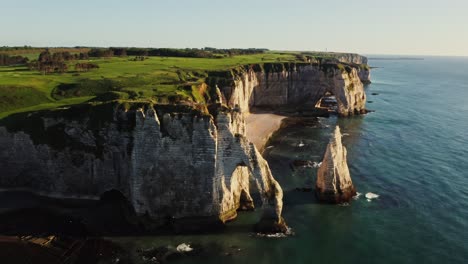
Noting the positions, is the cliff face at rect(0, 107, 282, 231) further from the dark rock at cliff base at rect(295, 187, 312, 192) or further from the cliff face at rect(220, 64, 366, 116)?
the cliff face at rect(220, 64, 366, 116)

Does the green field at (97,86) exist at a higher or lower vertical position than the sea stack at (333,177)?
higher

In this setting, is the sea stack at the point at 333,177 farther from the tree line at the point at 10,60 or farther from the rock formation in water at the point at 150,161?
the tree line at the point at 10,60

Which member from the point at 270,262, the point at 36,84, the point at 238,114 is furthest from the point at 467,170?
the point at 36,84

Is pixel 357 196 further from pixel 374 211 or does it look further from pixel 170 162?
pixel 170 162

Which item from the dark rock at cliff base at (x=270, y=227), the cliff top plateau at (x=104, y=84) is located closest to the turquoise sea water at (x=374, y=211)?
the dark rock at cliff base at (x=270, y=227)

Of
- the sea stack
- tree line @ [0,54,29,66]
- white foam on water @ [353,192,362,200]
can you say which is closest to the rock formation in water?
the sea stack

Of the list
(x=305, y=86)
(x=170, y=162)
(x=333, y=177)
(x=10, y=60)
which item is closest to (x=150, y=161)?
(x=170, y=162)
